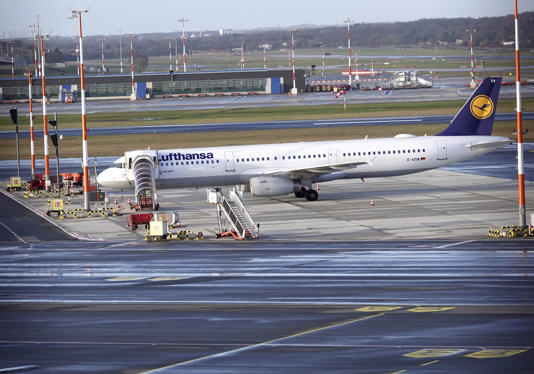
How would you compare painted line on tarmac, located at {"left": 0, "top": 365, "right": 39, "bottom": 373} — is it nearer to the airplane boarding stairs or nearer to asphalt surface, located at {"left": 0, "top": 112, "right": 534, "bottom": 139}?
the airplane boarding stairs

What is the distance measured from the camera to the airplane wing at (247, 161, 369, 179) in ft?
193

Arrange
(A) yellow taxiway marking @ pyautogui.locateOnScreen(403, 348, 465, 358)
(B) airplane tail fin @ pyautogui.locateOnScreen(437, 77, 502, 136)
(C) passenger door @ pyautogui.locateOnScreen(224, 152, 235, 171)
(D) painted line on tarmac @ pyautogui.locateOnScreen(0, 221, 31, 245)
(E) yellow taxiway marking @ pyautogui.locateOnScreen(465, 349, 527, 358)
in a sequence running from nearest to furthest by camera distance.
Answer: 1. (E) yellow taxiway marking @ pyautogui.locateOnScreen(465, 349, 527, 358)
2. (A) yellow taxiway marking @ pyautogui.locateOnScreen(403, 348, 465, 358)
3. (D) painted line on tarmac @ pyautogui.locateOnScreen(0, 221, 31, 245)
4. (C) passenger door @ pyautogui.locateOnScreen(224, 152, 235, 171)
5. (B) airplane tail fin @ pyautogui.locateOnScreen(437, 77, 502, 136)

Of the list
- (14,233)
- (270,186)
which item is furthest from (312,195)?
(14,233)

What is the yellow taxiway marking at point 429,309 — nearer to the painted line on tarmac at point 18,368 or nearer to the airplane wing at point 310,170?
the painted line on tarmac at point 18,368

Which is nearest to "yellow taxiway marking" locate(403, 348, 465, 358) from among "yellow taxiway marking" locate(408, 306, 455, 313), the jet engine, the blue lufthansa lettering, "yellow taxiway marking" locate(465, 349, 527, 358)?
"yellow taxiway marking" locate(465, 349, 527, 358)

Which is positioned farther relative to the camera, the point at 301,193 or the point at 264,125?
the point at 264,125

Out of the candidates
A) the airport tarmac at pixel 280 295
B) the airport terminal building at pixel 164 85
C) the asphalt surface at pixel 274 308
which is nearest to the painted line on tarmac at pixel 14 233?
the airport tarmac at pixel 280 295

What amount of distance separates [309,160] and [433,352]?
37079 millimetres

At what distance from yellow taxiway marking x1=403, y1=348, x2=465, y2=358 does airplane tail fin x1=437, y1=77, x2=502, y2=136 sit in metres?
39.5

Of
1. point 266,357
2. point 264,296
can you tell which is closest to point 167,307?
point 264,296

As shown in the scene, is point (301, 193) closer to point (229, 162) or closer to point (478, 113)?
point (229, 162)

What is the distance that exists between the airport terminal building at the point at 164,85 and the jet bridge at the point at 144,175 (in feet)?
395

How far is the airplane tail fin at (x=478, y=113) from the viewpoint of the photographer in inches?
2434

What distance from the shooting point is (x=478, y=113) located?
62.0 metres
